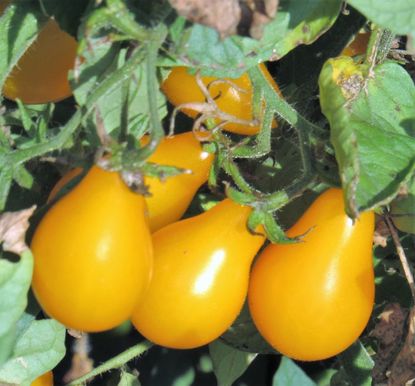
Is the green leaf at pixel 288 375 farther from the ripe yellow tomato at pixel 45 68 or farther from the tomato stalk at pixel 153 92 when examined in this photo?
the ripe yellow tomato at pixel 45 68

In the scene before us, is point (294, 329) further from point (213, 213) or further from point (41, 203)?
point (41, 203)

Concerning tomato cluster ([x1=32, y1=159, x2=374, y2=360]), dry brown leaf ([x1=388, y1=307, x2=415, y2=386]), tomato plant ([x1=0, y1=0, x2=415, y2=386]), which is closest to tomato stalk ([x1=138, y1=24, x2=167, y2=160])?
tomato plant ([x1=0, y1=0, x2=415, y2=386])

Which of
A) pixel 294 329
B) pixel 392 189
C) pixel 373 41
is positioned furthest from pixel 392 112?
pixel 294 329

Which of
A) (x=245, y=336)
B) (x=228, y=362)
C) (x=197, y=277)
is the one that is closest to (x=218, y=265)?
(x=197, y=277)

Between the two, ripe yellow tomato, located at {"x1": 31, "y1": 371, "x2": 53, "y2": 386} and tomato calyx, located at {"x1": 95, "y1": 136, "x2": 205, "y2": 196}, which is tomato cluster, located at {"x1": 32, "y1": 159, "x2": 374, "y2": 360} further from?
ripe yellow tomato, located at {"x1": 31, "y1": 371, "x2": 53, "y2": 386}

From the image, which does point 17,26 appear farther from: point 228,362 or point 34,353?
point 228,362

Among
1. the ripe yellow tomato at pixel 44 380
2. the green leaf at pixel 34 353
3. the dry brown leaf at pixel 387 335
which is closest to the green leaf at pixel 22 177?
the green leaf at pixel 34 353

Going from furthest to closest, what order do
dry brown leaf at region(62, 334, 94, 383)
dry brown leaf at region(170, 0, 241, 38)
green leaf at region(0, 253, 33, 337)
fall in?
dry brown leaf at region(62, 334, 94, 383) → green leaf at region(0, 253, 33, 337) → dry brown leaf at region(170, 0, 241, 38)
